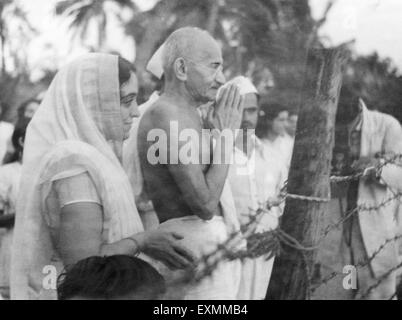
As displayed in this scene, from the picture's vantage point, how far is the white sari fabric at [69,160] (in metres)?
4.07

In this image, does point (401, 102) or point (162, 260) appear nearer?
point (162, 260)

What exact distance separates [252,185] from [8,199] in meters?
1.24

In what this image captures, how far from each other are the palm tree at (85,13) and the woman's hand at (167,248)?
103 cm

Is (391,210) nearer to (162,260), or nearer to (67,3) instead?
(162,260)

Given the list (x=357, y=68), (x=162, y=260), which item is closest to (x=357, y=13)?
(x=357, y=68)

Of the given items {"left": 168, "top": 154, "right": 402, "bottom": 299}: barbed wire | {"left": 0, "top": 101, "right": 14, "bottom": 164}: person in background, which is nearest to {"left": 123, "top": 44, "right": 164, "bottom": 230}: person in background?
{"left": 168, "top": 154, "right": 402, "bottom": 299}: barbed wire

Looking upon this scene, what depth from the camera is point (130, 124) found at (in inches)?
166

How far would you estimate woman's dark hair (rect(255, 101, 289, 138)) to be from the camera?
14.3ft

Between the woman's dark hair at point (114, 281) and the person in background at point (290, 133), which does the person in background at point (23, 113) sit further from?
the woman's dark hair at point (114, 281)

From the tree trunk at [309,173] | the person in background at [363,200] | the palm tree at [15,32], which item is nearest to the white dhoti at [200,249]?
the tree trunk at [309,173]

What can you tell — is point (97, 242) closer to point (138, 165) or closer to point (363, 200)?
point (138, 165)

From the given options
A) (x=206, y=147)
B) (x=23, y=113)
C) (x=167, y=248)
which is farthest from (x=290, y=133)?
(x=23, y=113)

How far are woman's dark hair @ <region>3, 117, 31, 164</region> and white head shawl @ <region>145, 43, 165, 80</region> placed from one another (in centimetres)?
67
